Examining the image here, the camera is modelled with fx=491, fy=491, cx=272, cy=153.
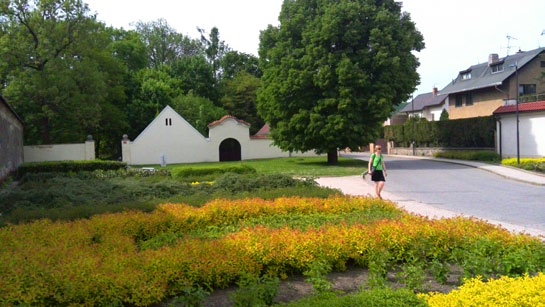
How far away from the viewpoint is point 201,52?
74688 millimetres

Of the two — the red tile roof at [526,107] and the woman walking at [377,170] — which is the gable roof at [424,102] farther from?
the woman walking at [377,170]

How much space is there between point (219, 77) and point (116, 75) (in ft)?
88.2

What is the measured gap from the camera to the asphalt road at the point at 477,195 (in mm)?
12332

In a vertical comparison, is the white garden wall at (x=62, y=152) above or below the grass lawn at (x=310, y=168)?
above

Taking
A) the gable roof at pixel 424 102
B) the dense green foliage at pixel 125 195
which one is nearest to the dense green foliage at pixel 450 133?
the gable roof at pixel 424 102

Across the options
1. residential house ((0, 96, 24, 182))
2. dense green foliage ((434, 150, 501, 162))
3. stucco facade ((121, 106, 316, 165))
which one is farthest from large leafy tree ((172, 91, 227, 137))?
dense green foliage ((434, 150, 501, 162))

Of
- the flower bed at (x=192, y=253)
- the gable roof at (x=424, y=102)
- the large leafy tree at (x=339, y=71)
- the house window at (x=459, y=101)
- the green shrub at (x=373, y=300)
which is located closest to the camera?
the green shrub at (x=373, y=300)

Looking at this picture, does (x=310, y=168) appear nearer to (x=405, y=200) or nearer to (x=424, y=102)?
(x=405, y=200)

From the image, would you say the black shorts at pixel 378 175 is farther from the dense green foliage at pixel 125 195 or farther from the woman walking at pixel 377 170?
the dense green foliage at pixel 125 195

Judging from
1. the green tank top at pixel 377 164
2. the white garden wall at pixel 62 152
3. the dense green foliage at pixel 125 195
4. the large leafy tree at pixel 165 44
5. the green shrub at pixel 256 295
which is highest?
the large leafy tree at pixel 165 44

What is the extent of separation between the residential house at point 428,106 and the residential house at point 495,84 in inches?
294

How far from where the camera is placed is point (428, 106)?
6306 cm

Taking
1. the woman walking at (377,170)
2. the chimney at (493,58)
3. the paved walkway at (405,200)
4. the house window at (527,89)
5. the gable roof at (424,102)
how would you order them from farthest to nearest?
1. the gable roof at (424,102)
2. the chimney at (493,58)
3. the house window at (527,89)
4. the woman walking at (377,170)
5. the paved walkway at (405,200)

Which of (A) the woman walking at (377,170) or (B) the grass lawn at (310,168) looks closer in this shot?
(A) the woman walking at (377,170)
